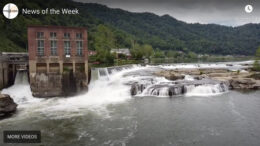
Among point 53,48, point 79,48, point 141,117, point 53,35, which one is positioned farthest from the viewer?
point 79,48

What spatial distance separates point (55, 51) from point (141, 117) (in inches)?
572

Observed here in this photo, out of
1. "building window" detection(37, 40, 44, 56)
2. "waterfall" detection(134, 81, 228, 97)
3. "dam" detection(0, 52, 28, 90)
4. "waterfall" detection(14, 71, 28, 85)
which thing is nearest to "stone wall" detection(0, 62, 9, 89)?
"dam" detection(0, 52, 28, 90)

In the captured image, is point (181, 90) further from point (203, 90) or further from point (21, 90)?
point (21, 90)

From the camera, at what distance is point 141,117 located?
17.9 m

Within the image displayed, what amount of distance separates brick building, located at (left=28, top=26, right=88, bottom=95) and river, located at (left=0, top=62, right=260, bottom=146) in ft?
10.3

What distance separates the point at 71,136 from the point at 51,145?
65.7 inches

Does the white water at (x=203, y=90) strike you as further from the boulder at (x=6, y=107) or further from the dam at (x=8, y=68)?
the dam at (x=8, y=68)

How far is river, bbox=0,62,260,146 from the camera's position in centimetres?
1370

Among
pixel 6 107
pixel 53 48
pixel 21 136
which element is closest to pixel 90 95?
pixel 53 48

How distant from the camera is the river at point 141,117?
13695 millimetres

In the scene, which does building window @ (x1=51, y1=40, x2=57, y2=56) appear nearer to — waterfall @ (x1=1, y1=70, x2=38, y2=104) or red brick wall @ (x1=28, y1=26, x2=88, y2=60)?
red brick wall @ (x1=28, y1=26, x2=88, y2=60)

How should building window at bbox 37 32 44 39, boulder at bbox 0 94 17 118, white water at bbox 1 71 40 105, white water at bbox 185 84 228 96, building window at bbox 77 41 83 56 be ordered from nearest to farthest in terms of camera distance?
boulder at bbox 0 94 17 118
white water at bbox 1 71 40 105
building window at bbox 37 32 44 39
white water at bbox 185 84 228 96
building window at bbox 77 41 83 56

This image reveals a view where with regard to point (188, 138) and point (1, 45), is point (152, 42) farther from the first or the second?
point (188, 138)

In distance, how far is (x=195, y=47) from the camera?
18525cm
